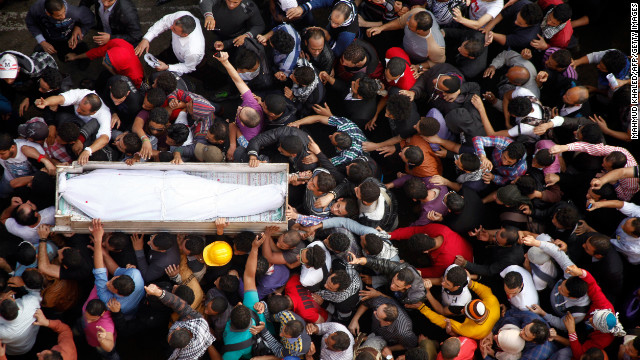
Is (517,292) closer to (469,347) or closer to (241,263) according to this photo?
(469,347)

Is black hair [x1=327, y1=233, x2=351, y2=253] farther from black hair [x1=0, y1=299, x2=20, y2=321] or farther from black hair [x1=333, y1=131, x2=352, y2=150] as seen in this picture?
black hair [x1=0, y1=299, x2=20, y2=321]

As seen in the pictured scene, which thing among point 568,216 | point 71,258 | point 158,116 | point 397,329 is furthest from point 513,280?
point 71,258

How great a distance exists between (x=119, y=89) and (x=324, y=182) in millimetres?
2740

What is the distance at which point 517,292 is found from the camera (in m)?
6.29

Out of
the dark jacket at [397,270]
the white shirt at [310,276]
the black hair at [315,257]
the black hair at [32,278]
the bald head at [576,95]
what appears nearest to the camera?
the black hair at [32,278]

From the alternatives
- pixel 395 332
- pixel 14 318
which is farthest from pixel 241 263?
pixel 14 318

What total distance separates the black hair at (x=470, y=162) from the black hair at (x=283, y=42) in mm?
2612

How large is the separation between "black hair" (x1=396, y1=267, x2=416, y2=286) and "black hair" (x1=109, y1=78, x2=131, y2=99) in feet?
13.0

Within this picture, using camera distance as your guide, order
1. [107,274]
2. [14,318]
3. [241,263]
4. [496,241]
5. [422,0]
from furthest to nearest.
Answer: [422,0] < [241,263] < [496,241] < [107,274] < [14,318]

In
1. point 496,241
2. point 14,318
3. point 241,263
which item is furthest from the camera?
point 241,263

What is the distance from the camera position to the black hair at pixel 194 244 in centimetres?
604

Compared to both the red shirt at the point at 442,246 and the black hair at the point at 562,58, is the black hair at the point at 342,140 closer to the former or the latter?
the red shirt at the point at 442,246

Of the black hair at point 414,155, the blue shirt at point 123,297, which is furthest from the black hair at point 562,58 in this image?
the blue shirt at point 123,297

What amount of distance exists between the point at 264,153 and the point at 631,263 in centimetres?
498
